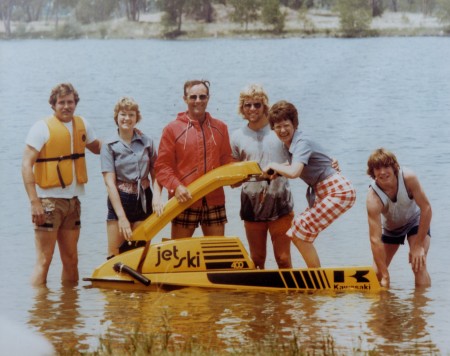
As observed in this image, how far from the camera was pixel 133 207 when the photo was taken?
27.1 ft

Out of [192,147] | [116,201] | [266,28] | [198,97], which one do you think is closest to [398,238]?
[192,147]

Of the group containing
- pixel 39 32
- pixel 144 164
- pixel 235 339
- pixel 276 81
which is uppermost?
pixel 39 32

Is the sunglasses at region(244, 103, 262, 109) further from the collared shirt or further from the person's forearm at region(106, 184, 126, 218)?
the person's forearm at region(106, 184, 126, 218)

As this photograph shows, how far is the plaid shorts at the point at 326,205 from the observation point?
796 centimetres

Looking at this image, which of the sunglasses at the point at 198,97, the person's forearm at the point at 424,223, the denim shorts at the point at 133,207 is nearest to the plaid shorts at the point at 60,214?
the denim shorts at the point at 133,207

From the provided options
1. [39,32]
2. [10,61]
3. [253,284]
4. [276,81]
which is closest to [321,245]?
[253,284]

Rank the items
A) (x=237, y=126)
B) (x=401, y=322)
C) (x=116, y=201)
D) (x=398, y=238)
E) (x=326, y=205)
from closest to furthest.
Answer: (x=401, y=322), (x=326, y=205), (x=116, y=201), (x=398, y=238), (x=237, y=126)

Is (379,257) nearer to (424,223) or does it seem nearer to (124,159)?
(424,223)

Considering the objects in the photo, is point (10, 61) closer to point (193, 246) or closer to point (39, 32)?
point (39, 32)

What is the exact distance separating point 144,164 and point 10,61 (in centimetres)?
4492

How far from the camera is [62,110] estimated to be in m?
8.25

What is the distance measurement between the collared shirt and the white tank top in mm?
1674

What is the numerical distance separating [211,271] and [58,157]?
4.56ft

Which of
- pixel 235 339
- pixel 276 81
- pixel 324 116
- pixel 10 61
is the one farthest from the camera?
pixel 10 61
